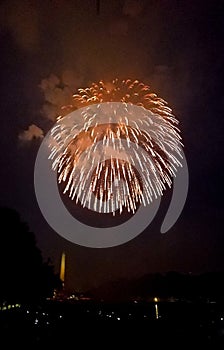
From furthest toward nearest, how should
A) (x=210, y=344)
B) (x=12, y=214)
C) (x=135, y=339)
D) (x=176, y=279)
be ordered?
(x=176, y=279), (x=12, y=214), (x=135, y=339), (x=210, y=344)

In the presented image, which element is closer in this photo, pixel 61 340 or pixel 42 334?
pixel 61 340

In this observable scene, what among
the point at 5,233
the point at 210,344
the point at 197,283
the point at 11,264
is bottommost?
the point at 210,344

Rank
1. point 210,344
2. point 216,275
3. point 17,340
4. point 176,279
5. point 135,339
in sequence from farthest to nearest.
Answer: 1. point 176,279
2. point 216,275
3. point 135,339
4. point 210,344
5. point 17,340

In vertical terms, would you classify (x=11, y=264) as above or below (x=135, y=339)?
above

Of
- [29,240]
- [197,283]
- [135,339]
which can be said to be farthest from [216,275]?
[135,339]

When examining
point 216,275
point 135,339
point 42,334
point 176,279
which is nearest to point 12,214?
point 42,334

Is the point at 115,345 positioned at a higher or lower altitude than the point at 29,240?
lower

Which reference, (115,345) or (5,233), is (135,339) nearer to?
(115,345)

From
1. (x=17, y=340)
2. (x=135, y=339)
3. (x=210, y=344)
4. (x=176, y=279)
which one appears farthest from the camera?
(x=176, y=279)

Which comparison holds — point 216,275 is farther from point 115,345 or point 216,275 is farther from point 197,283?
point 115,345
